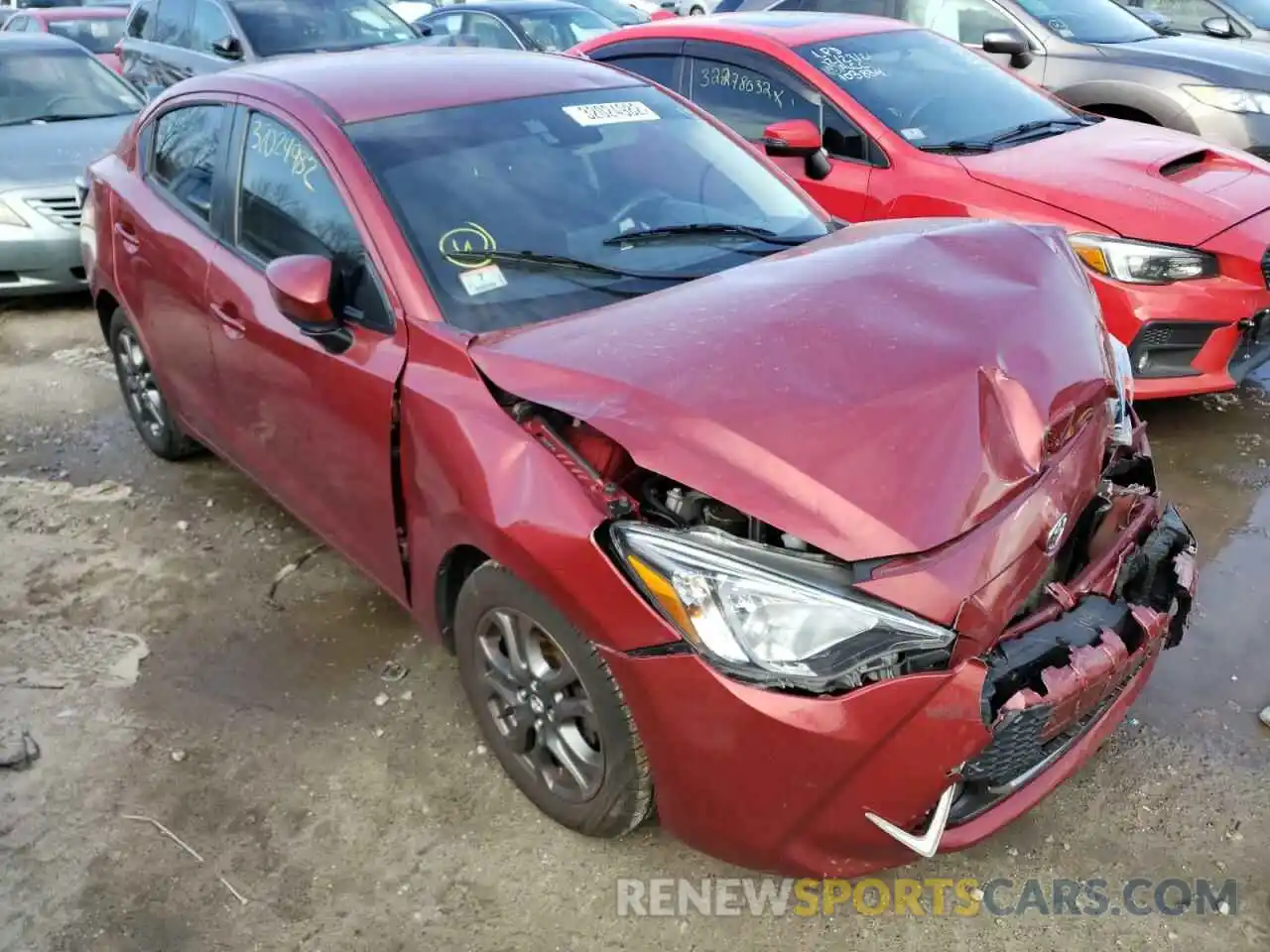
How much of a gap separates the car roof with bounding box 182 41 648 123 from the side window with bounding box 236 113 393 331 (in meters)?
0.15

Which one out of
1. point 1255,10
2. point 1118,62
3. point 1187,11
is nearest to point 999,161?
point 1118,62

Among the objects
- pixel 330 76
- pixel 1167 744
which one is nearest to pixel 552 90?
pixel 330 76

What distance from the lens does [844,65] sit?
16.3 ft

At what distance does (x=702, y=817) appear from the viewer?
2164mm

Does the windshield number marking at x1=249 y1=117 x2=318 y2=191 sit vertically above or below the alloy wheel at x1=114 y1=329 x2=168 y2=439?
above

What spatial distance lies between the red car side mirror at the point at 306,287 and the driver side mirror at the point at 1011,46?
4.92 m

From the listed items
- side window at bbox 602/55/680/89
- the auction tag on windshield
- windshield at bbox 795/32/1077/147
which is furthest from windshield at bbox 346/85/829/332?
side window at bbox 602/55/680/89

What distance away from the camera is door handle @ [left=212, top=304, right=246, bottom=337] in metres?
3.23

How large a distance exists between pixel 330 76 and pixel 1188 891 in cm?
315

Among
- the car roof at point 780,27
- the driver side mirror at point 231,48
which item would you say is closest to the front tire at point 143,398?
the car roof at point 780,27

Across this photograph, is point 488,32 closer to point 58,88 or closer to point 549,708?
point 58,88

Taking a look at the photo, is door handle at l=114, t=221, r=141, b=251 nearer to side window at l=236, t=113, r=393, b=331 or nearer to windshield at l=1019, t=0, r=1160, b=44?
side window at l=236, t=113, r=393, b=331

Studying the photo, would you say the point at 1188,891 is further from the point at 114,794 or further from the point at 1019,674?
the point at 114,794

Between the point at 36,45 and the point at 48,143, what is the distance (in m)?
1.44
